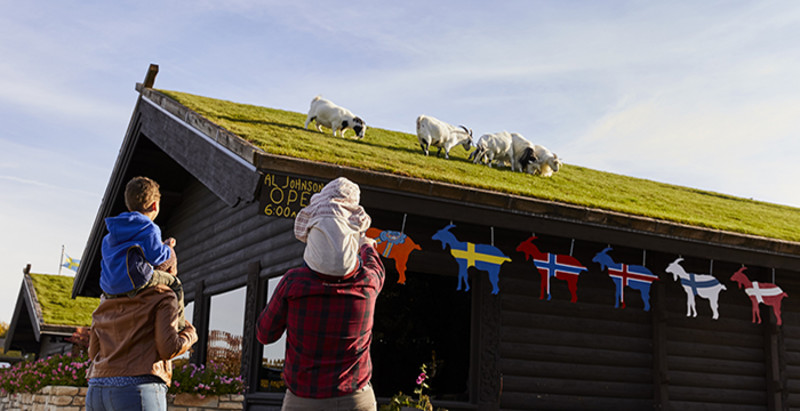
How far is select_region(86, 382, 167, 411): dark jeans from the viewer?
3.20 metres

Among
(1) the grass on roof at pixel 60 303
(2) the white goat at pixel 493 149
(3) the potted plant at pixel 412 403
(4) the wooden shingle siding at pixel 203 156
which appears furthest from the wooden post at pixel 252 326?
(1) the grass on roof at pixel 60 303

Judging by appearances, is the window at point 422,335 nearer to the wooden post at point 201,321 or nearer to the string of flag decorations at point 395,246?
the string of flag decorations at point 395,246

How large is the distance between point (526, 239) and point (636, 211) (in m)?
1.38

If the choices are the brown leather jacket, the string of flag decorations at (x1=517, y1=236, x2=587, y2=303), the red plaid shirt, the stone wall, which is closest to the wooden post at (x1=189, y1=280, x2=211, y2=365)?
the stone wall

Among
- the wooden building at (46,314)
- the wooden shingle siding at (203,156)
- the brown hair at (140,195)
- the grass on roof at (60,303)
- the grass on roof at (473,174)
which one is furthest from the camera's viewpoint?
the grass on roof at (60,303)

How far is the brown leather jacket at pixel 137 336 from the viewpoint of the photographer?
10.8ft

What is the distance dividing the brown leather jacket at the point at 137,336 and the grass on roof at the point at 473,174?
3941 mm

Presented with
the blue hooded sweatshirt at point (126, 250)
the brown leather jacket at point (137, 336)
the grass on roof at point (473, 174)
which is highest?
the grass on roof at point (473, 174)

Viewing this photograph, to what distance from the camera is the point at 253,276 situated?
928 centimetres

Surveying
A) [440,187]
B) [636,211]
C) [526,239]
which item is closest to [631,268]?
[636,211]

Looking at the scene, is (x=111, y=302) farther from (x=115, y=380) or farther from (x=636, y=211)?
(x=636, y=211)

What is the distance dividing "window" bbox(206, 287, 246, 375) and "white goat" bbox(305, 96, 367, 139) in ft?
8.81

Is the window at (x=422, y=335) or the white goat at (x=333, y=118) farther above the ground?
the white goat at (x=333, y=118)

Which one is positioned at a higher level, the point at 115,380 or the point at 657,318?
the point at 657,318
